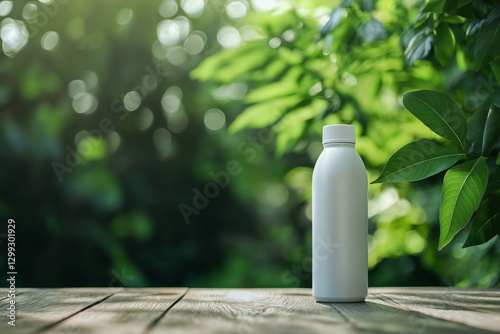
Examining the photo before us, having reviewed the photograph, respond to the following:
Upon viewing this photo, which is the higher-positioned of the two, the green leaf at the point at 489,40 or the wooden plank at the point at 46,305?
the green leaf at the point at 489,40

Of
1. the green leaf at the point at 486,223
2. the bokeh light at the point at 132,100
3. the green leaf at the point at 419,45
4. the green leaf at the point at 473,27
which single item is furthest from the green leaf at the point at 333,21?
the bokeh light at the point at 132,100

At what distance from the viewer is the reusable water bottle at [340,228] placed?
43.5 inches

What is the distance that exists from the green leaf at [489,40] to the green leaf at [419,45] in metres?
0.15

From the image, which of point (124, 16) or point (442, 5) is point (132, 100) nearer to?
point (124, 16)

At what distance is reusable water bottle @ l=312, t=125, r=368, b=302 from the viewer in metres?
1.11

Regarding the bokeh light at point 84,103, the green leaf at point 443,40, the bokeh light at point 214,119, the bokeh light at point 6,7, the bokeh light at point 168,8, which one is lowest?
the green leaf at point 443,40

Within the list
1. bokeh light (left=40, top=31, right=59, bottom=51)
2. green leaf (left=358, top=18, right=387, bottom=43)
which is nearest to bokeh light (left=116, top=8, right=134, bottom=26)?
bokeh light (left=40, top=31, right=59, bottom=51)

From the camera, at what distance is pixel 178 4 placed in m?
3.91

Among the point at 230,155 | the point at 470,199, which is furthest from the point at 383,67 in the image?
the point at 230,155

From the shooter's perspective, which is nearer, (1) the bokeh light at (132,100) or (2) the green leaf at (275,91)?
(2) the green leaf at (275,91)

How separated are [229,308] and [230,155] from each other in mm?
2769

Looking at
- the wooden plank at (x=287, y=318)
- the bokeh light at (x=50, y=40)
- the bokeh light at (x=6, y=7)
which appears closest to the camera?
the wooden plank at (x=287, y=318)

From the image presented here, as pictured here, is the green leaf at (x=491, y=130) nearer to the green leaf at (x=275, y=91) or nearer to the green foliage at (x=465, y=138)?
the green foliage at (x=465, y=138)

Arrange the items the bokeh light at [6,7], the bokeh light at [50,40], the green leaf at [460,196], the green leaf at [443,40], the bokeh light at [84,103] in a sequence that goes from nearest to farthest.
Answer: the green leaf at [460,196]
the green leaf at [443,40]
the bokeh light at [6,7]
the bokeh light at [50,40]
the bokeh light at [84,103]
